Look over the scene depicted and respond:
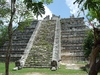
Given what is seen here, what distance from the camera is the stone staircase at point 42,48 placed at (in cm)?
1669

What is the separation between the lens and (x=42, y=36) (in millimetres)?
22062

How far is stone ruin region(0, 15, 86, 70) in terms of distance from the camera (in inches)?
670

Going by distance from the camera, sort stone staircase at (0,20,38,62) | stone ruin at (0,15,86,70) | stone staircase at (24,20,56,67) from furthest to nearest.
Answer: stone staircase at (0,20,38,62) < stone ruin at (0,15,86,70) < stone staircase at (24,20,56,67)

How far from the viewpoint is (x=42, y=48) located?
63.1 ft

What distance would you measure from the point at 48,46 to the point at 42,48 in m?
0.60

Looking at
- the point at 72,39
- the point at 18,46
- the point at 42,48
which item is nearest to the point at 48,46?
the point at 42,48

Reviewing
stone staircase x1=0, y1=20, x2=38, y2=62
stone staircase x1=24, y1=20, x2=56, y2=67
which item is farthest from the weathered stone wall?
stone staircase x1=0, y1=20, x2=38, y2=62

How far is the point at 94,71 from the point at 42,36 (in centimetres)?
1726

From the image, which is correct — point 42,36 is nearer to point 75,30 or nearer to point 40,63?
point 75,30

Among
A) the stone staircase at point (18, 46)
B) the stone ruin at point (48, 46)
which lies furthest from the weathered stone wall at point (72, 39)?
the stone staircase at point (18, 46)

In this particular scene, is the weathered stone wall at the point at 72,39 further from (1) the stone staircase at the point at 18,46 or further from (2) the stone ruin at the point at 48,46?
(1) the stone staircase at the point at 18,46

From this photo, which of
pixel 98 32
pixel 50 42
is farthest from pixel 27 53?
pixel 98 32

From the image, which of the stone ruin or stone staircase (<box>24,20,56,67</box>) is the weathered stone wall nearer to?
the stone ruin

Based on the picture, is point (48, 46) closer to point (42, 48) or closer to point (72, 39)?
point (42, 48)
